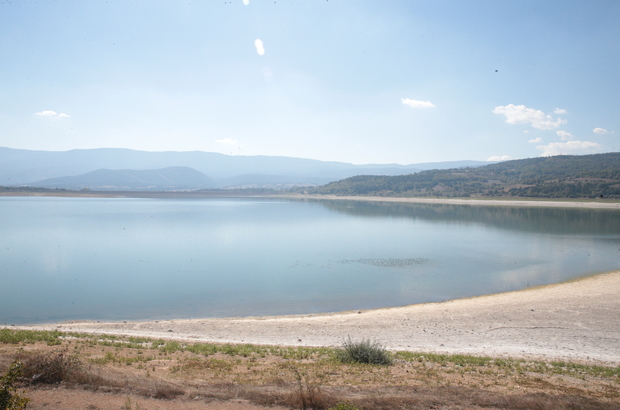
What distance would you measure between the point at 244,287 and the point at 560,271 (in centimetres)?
1592

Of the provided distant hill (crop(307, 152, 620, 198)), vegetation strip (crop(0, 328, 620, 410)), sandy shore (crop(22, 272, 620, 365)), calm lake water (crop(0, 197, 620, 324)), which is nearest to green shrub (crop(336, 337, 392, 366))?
vegetation strip (crop(0, 328, 620, 410))

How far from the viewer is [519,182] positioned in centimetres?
9288

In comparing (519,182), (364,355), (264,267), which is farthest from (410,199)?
(364,355)

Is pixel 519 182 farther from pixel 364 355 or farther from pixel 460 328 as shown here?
pixel 364 355

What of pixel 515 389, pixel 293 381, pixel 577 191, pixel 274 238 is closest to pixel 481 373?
pixel 515 389

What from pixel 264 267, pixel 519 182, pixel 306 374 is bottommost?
pixel 264 267

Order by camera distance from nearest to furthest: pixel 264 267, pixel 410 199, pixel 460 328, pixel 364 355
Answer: pixel 364 355 < pixel 460 328 < pixel 264 267 < pixel 410 199

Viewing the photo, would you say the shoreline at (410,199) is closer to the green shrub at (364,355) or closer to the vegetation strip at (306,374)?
the vegetation strip at (306,374)

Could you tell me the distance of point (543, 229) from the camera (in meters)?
34.8

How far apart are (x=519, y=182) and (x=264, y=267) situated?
9401cm

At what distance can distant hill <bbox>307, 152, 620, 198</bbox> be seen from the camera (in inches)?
2837

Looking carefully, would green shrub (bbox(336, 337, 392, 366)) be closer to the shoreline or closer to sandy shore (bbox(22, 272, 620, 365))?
sandy shore (bbox(22, 272, 620, 365))

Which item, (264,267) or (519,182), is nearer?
(264,267)

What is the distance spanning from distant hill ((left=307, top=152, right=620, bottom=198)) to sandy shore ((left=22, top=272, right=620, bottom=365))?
71.3 m
